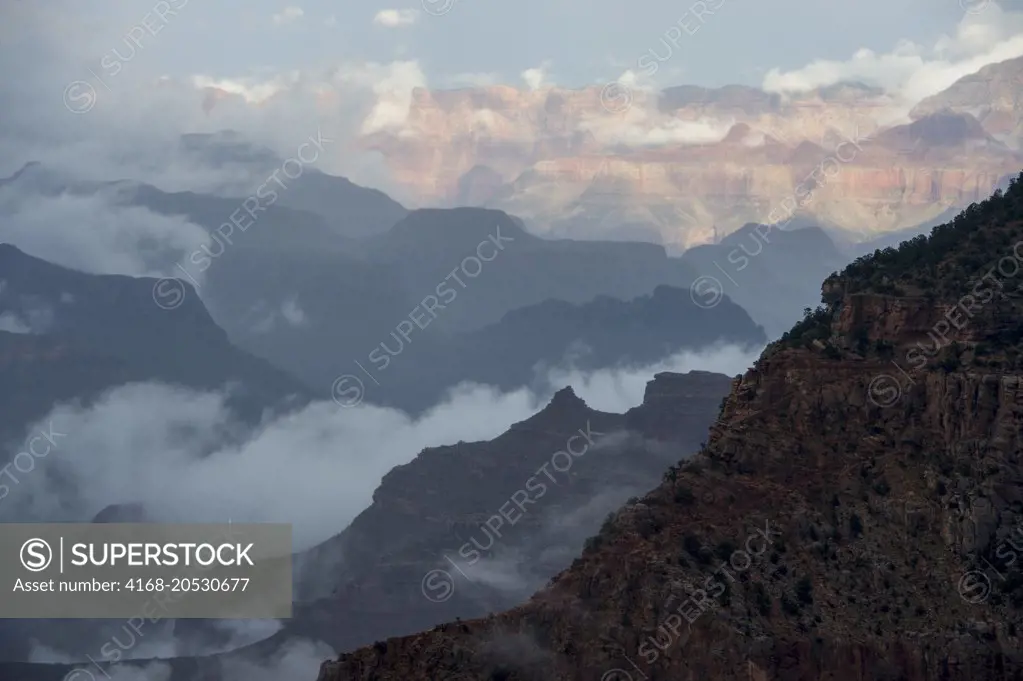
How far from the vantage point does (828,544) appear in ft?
240

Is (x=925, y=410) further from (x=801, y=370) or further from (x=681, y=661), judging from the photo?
(x=681, y=661)

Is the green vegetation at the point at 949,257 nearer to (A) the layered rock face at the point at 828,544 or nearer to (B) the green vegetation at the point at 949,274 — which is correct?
(B) the green vegetation at the point at 949,274

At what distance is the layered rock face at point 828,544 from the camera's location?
69.7 metres

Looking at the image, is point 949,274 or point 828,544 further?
point 949,274

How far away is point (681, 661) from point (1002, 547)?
41.3 ft

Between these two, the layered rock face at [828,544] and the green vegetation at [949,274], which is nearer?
the layered rock face at [828,544]

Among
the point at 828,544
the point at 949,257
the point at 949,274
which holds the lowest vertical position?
the point at 828,544

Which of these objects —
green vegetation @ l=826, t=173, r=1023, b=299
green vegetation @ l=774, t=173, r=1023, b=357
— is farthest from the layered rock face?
green vegetation @ l=826, t=173, r=1023, b=299

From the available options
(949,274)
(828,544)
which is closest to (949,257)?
(949,274)

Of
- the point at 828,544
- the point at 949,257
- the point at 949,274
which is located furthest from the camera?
the point at 949,257

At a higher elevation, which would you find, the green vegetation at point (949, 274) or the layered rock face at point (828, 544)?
the green vegetation at point (949, 274)

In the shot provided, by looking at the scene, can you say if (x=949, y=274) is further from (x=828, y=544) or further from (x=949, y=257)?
(x=828, y=544)

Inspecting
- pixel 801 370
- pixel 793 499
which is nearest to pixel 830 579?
pixel 793 499

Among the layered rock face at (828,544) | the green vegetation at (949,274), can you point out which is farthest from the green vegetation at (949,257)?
the layered rock face at (828,544)
